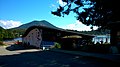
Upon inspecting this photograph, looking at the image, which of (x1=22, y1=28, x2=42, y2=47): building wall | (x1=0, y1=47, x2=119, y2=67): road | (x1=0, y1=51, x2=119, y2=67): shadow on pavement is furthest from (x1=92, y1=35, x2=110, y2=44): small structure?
(x1=0, y1=51, x2=119, y2=67): shadow on pavement

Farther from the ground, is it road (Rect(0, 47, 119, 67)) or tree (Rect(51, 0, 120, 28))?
tree (Rect(51, 0, 120, 28))

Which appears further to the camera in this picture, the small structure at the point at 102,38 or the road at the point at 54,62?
the small structure at the point at 102,38

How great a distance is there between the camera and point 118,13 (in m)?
22.7

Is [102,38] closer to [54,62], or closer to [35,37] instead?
[35,37]

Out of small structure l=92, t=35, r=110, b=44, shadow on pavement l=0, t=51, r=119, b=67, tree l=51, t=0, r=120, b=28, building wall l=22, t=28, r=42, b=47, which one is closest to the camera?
shadow on pavement l=0, t=51, r=119, b=67

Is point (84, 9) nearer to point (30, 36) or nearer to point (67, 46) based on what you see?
point (67, 46)

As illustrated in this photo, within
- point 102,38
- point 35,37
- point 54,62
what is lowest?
point 54,62

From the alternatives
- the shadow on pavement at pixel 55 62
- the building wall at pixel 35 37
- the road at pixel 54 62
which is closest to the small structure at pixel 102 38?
the building wall at pixel 35 37

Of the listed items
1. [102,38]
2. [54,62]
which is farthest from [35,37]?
[54,62]

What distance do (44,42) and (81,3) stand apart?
1179 centimetres

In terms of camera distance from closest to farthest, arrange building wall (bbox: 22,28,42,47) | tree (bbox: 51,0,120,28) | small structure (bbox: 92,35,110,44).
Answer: tree (bbox: 51,0,120,28)
building wall (bbox: 22,28,42,47)
small structure (bbox: 92,35,110,44)

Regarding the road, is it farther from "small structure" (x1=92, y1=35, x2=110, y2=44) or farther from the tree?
"small structure" (x1=92, y1=35, x2=110, y2=44)

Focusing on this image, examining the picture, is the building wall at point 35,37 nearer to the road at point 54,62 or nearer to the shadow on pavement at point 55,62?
the road at point 54,62

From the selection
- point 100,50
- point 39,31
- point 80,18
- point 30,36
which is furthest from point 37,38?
point 100,50
